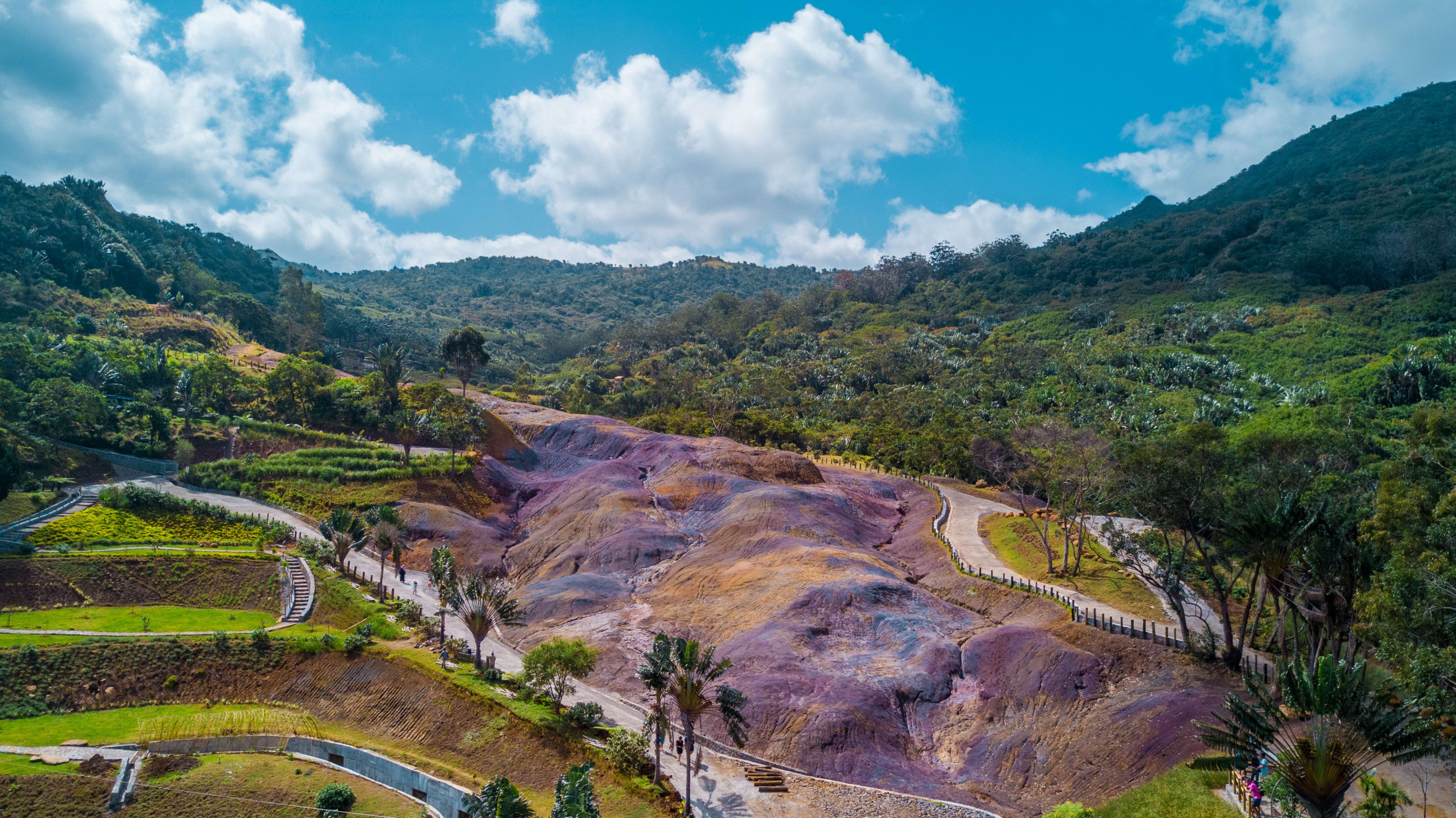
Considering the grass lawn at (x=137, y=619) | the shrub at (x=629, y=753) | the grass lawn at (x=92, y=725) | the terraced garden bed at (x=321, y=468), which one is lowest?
the shrub at (x=629, y=753)

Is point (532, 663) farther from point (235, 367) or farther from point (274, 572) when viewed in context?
point (235, 367)

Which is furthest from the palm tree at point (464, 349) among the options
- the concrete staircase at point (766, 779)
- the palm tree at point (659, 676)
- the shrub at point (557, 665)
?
the concrete staircase at point (766, 779)

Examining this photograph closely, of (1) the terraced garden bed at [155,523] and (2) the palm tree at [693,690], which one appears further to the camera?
(1) the terraced garden bed at [155,523]

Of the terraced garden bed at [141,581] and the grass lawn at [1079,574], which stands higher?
the terraced garden bed at [141,581]

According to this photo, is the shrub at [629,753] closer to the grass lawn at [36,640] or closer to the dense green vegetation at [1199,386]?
the dense green vegetation at [1199,386]

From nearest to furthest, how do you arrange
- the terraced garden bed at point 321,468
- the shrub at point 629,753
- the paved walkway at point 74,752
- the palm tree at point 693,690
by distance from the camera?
the palm tree at point 693,690
the shrub at point 629,753
the paved walkway at point 74,752
the terraced garden bed at point 321,468

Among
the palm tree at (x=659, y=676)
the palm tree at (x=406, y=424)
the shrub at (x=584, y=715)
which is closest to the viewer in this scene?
the palm tree at (x=659, y=676)
